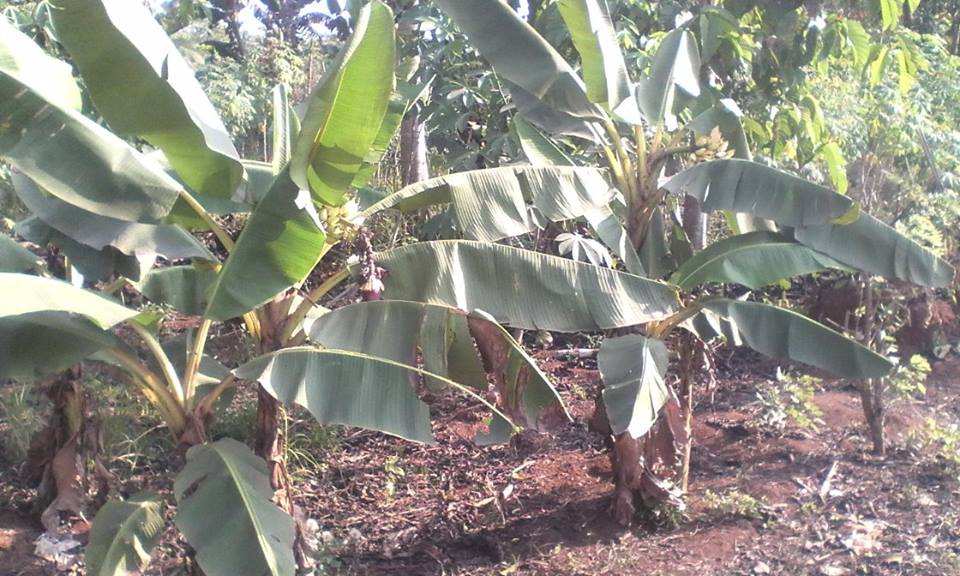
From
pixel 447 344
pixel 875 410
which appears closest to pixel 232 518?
pixel 447 344

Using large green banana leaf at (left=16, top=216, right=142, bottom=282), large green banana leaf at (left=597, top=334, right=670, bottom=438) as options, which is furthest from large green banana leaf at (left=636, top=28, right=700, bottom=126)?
large green banana leaf at (left=16, top=216, right=142, bottom=282)

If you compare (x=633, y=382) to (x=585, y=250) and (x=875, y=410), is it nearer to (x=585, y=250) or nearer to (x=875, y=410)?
(x=585, y=250)

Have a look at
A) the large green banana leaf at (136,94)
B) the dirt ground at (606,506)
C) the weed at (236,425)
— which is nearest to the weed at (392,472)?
the dirt ground at (606,506)

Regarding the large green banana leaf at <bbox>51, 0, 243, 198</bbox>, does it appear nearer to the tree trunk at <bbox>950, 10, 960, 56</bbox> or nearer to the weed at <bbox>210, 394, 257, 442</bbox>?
the weed at <bbox>210, 394, 257, 442</bbox>

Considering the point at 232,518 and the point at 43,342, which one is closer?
the point at 232,518

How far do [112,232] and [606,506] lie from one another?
317cm

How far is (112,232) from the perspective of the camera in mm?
3402

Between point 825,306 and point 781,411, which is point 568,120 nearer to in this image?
point 781,411

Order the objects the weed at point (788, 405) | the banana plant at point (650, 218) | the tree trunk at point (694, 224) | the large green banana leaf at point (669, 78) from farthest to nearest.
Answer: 1. the tree trunk at point (694, 224)
2. the weed at point (788, 405)
3. the large green banana leaf at point (669, 78)
4. the banana plant at point (650, 218)

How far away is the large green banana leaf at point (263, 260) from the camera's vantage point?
3285mm

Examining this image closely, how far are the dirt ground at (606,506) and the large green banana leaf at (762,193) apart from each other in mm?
1827

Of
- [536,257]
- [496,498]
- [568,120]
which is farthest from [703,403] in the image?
[536,257]

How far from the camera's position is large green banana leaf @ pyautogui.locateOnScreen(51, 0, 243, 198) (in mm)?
3102

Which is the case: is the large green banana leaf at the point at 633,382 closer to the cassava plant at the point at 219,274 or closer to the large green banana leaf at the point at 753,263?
the cassava plant at the point at 219,274
